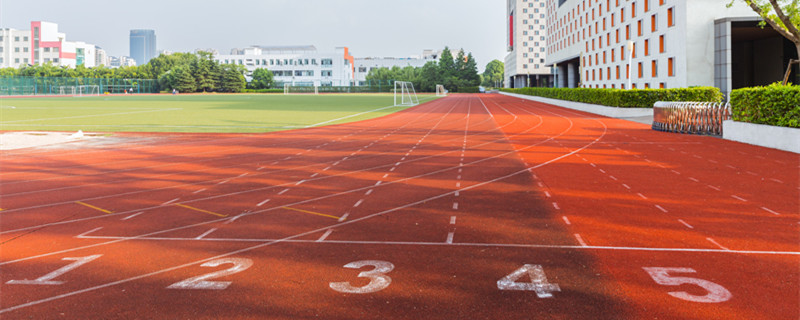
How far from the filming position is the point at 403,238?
6926mm

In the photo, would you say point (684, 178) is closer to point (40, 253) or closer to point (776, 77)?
point (40, 253)

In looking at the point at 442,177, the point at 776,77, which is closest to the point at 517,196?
the point at 442,177

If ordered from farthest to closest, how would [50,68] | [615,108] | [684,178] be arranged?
[50,68] < [615,108] < [684,178]

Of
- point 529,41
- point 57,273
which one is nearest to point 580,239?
point 57,273

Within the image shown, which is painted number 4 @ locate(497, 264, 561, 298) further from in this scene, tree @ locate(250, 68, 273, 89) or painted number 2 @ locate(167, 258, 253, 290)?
tree @ locate(250, 68, 273, 89)

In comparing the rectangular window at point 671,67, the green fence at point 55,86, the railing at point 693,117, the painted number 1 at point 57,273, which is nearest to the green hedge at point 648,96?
the rectangular window at point 671,67

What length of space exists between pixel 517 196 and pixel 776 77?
1699 inches

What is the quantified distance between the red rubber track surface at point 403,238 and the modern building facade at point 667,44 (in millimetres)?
24386

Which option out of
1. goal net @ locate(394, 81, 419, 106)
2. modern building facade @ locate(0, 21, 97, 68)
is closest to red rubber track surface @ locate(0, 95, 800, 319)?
goal net @ locate(394, 81, 419, 106)

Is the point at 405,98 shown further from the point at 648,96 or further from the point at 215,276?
the point at 215,276

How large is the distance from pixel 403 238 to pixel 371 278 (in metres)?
1.52

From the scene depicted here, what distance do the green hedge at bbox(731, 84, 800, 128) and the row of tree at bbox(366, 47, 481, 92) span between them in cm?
11425

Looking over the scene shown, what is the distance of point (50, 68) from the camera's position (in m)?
113

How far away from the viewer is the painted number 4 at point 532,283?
5051 mm
